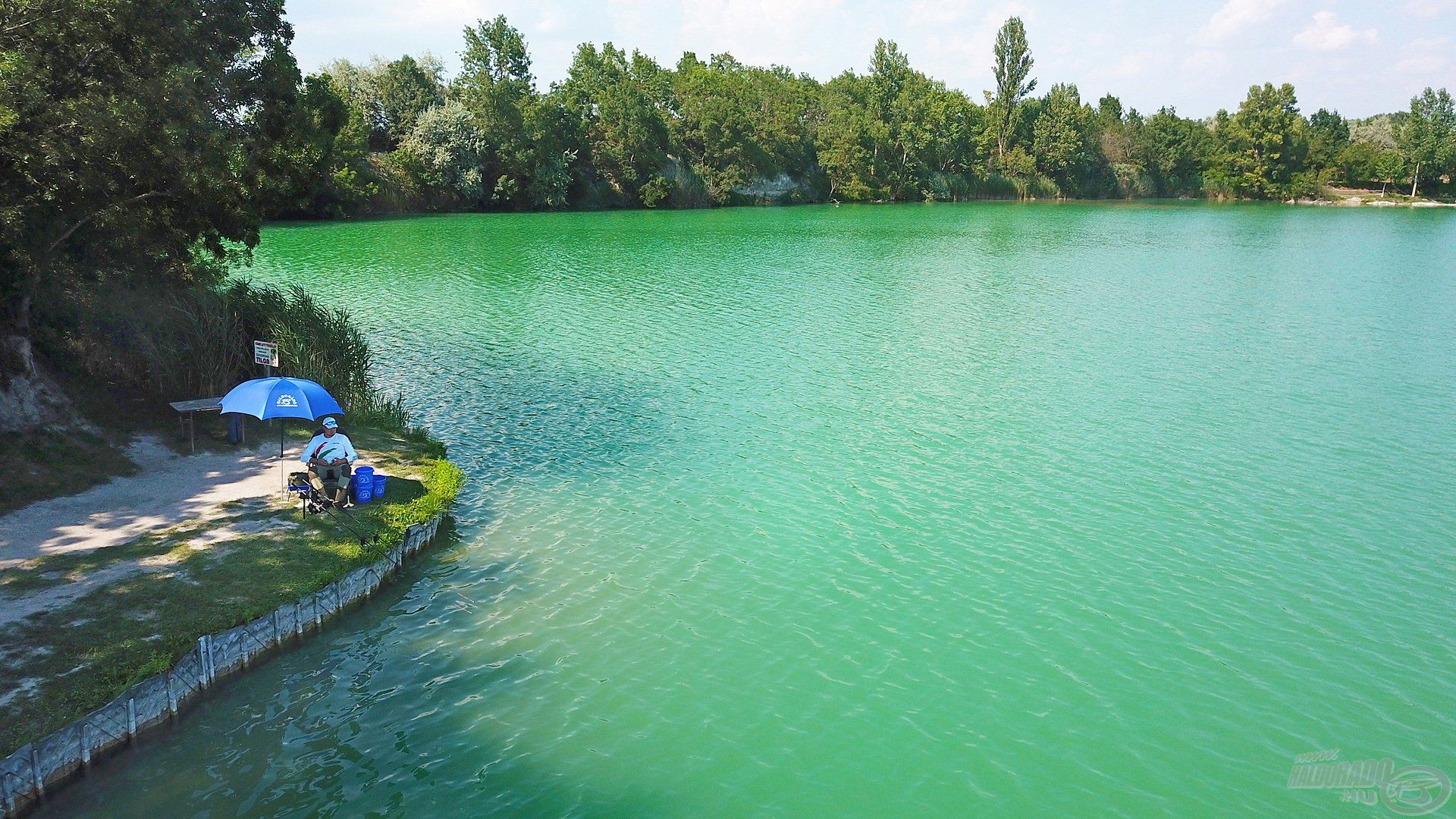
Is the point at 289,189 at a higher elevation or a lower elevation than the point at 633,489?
higher

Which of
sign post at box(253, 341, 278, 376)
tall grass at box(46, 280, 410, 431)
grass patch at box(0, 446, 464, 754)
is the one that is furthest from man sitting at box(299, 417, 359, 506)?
tall grass at box(46, 280, 410, 431)

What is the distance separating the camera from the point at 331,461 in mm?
15961

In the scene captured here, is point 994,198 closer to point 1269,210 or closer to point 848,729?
point 1269,210

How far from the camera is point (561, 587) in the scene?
1500 cm

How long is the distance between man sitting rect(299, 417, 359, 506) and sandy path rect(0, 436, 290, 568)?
1.08 meters

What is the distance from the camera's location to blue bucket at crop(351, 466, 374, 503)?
16.3m

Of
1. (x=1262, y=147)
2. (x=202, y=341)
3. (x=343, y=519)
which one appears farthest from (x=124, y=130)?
(x=1262, y=147)

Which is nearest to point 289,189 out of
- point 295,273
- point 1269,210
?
point 295,273

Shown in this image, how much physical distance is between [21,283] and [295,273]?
29.3 m

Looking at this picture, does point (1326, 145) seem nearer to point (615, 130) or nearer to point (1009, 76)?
point (1009, 76)

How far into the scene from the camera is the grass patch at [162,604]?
10344 millimetres

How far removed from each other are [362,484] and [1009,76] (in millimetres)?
141764

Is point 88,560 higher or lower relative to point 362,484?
lower

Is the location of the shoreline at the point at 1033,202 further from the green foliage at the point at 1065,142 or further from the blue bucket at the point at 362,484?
the blue bucket at the point at 362,484
